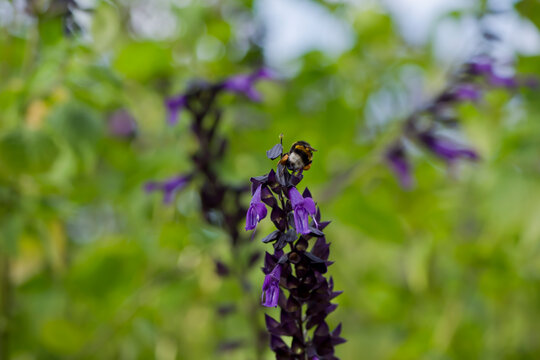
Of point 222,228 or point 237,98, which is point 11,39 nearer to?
point 237,98

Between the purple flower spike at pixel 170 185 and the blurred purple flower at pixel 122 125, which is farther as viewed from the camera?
the blurred purple flower at pixel 122 125

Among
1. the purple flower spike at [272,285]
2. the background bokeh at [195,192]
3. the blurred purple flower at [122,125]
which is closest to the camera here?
the purple flower spike at [272,285]

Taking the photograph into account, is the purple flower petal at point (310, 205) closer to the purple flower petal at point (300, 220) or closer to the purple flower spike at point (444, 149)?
the purple flower petal at point (300, 220)

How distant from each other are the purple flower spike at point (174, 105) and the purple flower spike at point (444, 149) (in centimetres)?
Answer: 53

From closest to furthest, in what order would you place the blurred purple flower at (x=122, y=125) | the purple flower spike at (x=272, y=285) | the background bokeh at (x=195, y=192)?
the purple flower spike at (x=272, y=285)
the background bokeh at (x=195, y=192)
the blurred purple flower at (x=122, y=125)

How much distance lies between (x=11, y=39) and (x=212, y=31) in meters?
0.47

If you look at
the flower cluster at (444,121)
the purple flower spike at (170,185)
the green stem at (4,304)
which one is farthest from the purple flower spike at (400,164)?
the green stem at (4,304)

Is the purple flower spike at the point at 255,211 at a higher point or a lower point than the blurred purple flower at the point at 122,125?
lower

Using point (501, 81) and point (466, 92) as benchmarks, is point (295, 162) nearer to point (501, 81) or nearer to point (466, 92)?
point (466, 92)

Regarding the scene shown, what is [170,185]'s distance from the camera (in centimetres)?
96

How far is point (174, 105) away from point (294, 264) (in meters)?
0.57

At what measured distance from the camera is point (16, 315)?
3.73 feet

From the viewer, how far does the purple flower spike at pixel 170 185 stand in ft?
3.15

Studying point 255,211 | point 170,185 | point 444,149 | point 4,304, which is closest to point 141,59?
point 170,185
